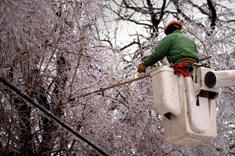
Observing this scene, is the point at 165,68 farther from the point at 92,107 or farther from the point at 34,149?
the point at 34,149

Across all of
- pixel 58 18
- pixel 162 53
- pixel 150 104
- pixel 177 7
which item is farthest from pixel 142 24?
pixel 162 53

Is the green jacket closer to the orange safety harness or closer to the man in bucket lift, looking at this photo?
the man in bucket lift

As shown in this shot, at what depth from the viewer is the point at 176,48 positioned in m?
6.18

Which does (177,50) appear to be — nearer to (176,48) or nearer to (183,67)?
(176,48)

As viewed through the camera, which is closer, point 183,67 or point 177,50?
point 183,67

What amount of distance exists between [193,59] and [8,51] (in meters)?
3.02

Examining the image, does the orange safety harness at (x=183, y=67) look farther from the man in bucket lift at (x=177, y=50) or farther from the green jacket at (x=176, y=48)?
the green jacket at (x=176, y=48)

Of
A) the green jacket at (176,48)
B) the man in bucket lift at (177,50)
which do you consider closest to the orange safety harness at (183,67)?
the man in bucket lift at (177,50)

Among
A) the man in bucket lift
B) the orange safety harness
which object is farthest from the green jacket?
the orange safety harness

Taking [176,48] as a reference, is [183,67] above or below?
below

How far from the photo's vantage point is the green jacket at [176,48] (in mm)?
6078

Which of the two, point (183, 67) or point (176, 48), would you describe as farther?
point (176, 48)

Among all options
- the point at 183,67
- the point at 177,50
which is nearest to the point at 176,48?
the point at 177,50

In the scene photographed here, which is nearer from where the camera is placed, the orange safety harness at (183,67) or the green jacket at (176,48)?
the orange safety harness at (183,67)
